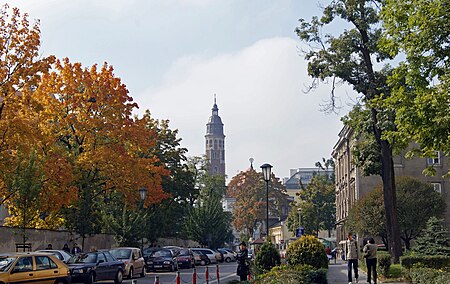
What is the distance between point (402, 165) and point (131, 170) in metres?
30.1

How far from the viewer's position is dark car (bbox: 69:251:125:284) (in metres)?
24.9

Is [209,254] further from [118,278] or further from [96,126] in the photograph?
[118,278]

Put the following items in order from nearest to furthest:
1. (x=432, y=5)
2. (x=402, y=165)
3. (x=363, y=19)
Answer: (x=432, y=5) → (x=363, y=19) → (x=402, y=165)

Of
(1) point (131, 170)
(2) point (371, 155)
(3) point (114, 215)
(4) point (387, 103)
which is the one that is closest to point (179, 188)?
(3) point (114, 215)

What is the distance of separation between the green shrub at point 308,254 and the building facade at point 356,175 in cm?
2433

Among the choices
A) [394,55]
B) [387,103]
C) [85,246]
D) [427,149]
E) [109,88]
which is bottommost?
[85,246]

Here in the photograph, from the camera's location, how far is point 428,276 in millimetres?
19375

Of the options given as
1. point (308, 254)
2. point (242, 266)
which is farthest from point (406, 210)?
point (242, 266)

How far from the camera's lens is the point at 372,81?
101 ft

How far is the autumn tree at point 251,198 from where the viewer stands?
96.2 metres

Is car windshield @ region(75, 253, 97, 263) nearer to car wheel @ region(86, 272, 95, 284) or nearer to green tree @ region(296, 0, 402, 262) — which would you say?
car wheel @ region(86, 272, 95, 284)

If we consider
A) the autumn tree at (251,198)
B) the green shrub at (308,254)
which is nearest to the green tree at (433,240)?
the green shrub at (308,254)

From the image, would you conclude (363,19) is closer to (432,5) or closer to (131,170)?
(432,5)

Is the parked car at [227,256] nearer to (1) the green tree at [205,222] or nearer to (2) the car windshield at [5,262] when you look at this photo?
(1) the green tree at [205,222]
